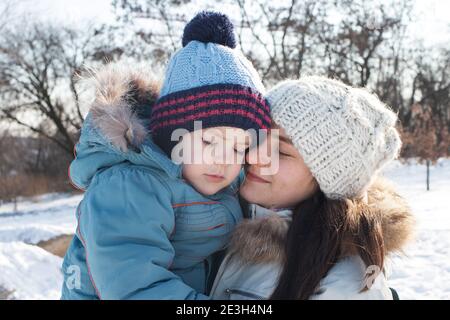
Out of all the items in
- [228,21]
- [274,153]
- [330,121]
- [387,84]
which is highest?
[387,84]

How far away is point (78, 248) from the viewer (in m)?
1.76

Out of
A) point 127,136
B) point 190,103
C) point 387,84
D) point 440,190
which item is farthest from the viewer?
point 387,84

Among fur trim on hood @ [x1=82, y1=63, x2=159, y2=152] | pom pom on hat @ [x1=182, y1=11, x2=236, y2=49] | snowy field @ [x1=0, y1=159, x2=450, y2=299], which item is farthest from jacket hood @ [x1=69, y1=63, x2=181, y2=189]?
snowy field @ [x1=0, y1=159, x2=450, y2=299]

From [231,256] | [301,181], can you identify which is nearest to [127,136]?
[231,256]

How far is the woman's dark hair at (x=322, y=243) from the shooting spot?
1.58 metres

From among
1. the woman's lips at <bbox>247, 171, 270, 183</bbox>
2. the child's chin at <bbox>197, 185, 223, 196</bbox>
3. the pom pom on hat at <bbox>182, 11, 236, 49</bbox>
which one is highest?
the pom pom on hat at <bbox>182, 11, 236, 49</bbox>

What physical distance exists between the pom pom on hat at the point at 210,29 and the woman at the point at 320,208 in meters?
0.33

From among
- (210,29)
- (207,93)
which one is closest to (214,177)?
(207,93)

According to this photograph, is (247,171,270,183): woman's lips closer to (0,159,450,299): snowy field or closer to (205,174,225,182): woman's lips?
(205,174,225,182): woman's lips

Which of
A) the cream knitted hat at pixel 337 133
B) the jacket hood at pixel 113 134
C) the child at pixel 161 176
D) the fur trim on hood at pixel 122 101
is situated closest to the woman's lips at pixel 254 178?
the child at pixel 161 176

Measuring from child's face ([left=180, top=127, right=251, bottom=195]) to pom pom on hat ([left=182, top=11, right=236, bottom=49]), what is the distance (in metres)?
0.43

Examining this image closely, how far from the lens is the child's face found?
1.75 m
